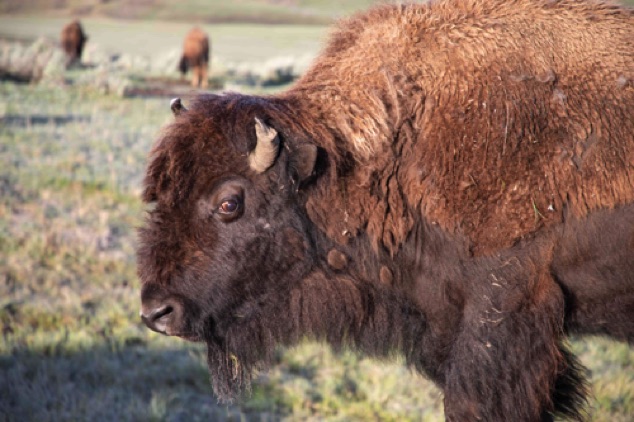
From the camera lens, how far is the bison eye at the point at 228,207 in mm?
2867

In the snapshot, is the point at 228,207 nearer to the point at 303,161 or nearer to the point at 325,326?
the point at 303,161

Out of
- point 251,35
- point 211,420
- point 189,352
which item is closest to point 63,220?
point 189,352

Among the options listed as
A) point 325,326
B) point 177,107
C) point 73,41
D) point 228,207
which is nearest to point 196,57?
point 73,41

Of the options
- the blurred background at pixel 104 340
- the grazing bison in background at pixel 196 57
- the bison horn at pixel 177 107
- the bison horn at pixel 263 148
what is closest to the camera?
the bison horn at pixel 263 148

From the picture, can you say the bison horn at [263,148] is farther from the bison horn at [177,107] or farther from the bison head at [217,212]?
the bison horn at [177,107]

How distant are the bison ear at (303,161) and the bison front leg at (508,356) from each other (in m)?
0.81

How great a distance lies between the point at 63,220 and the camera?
26.5ft

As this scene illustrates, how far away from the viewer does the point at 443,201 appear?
286cm

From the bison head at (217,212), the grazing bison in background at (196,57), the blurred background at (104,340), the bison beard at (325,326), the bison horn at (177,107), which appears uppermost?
the bison horn at (177,107)

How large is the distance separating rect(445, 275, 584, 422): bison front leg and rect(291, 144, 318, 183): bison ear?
814mm

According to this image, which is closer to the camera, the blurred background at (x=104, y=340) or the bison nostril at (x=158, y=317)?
the bison nostril at (x=158, y=317)

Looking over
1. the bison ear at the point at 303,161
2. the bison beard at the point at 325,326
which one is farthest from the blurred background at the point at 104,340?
the bison ear at the point at 303,161

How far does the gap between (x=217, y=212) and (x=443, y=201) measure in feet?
2.87

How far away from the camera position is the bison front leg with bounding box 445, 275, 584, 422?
2840 millimetres
